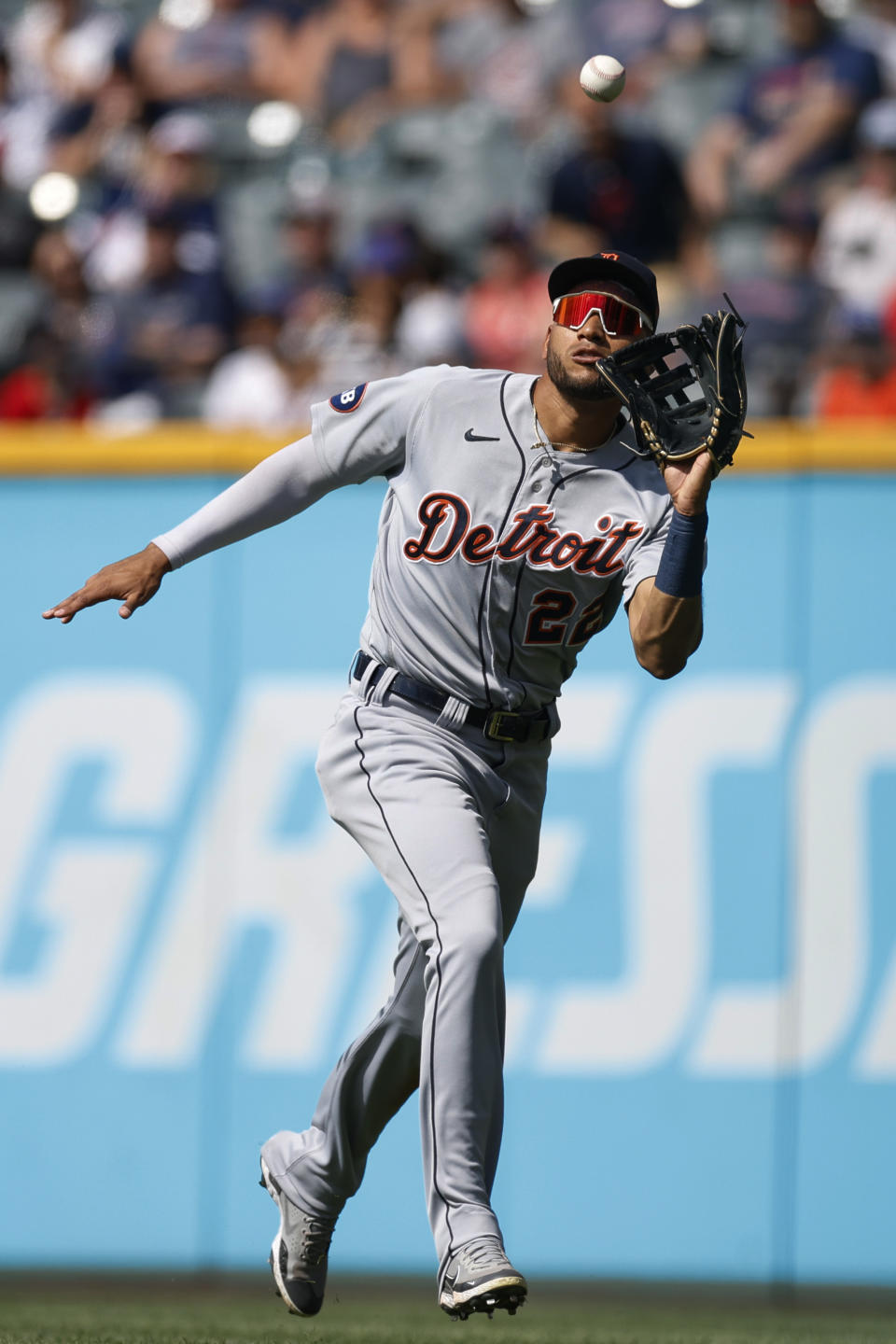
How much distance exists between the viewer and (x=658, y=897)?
5.88 m

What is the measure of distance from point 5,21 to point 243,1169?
735 centimetres

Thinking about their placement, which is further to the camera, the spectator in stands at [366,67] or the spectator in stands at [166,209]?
the spectator in stands at [366,67]

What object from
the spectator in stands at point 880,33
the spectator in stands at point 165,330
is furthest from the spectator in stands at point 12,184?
the spectator in stands at point 880,33

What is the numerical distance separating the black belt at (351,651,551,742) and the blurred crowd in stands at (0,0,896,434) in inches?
107

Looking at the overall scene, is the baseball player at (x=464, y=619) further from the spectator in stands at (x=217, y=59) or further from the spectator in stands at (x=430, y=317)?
the spectator in stands at (x=217, y=59)

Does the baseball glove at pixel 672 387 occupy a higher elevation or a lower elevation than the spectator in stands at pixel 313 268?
lower

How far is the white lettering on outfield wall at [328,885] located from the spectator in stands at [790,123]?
9.76ft

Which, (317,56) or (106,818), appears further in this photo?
(317,56)

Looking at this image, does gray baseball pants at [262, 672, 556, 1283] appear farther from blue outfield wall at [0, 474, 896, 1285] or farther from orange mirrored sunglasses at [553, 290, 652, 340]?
blue outfield wall at [0, 474, 896, 1285]

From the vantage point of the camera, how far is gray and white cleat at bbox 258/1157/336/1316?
166 inches

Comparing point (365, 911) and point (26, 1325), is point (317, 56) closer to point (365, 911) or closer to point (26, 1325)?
point (365, 911)

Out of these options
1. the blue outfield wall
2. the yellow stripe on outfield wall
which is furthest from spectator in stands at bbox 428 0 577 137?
the blue outfield wall

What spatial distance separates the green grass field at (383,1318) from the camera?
4672 mm

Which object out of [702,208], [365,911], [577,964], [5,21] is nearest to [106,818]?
[365,911]
